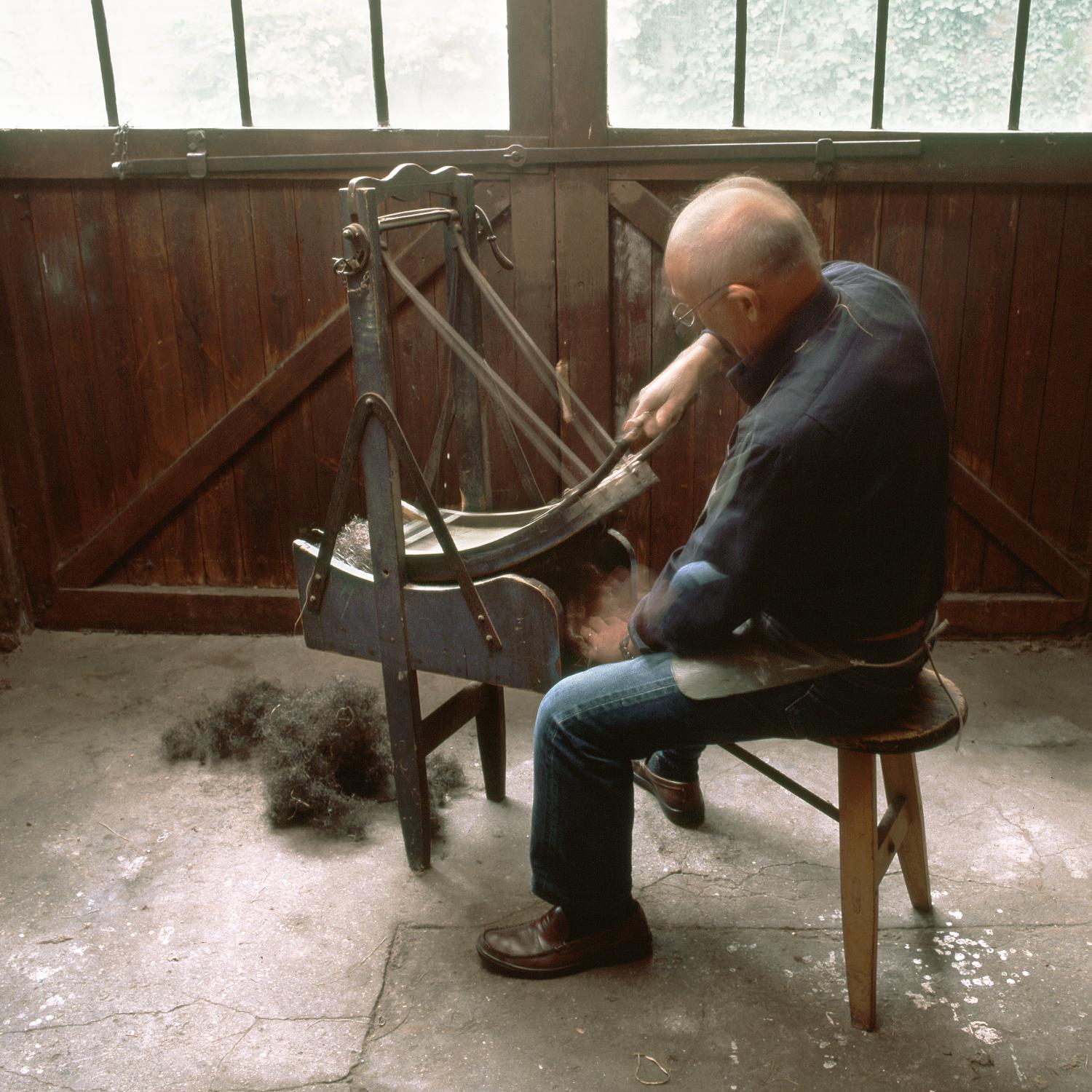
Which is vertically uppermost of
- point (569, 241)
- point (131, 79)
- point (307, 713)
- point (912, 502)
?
point (131, 79)

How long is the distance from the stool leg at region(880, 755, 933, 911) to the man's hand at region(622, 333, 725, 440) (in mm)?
922

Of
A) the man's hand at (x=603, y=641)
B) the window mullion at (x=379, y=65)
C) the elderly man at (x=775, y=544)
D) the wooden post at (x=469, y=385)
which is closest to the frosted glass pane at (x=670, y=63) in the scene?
the window mullion at (x=379, y=65)

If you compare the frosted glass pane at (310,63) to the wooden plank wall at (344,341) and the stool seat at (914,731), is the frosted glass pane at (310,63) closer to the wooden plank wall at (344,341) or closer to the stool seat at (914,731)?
the wooden plank wall at (344,341)

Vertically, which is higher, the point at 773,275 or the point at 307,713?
the point at 773,275

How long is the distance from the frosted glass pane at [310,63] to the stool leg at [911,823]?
9.59 ft

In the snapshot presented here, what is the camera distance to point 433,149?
12.1ft

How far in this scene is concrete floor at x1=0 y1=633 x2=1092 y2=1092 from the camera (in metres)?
2.04

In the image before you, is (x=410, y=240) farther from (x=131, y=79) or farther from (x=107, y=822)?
(x=107, y=822)

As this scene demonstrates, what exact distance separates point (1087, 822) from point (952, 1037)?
1.06m

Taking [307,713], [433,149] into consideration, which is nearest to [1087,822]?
[307,713]

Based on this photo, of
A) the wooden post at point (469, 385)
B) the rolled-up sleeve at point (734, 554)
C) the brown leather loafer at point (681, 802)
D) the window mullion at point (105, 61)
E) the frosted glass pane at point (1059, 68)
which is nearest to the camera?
the rolled-up sleeve at point (734, 554)

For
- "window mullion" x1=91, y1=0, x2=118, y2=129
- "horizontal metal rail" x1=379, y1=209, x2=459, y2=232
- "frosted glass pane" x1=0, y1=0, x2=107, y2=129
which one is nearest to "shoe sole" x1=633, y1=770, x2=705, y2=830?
"horizontal metal rail" x1=379, y1=209, x2=459, y2=232

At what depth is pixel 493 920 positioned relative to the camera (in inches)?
98.2

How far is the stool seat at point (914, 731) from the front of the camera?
1984 millimetres
